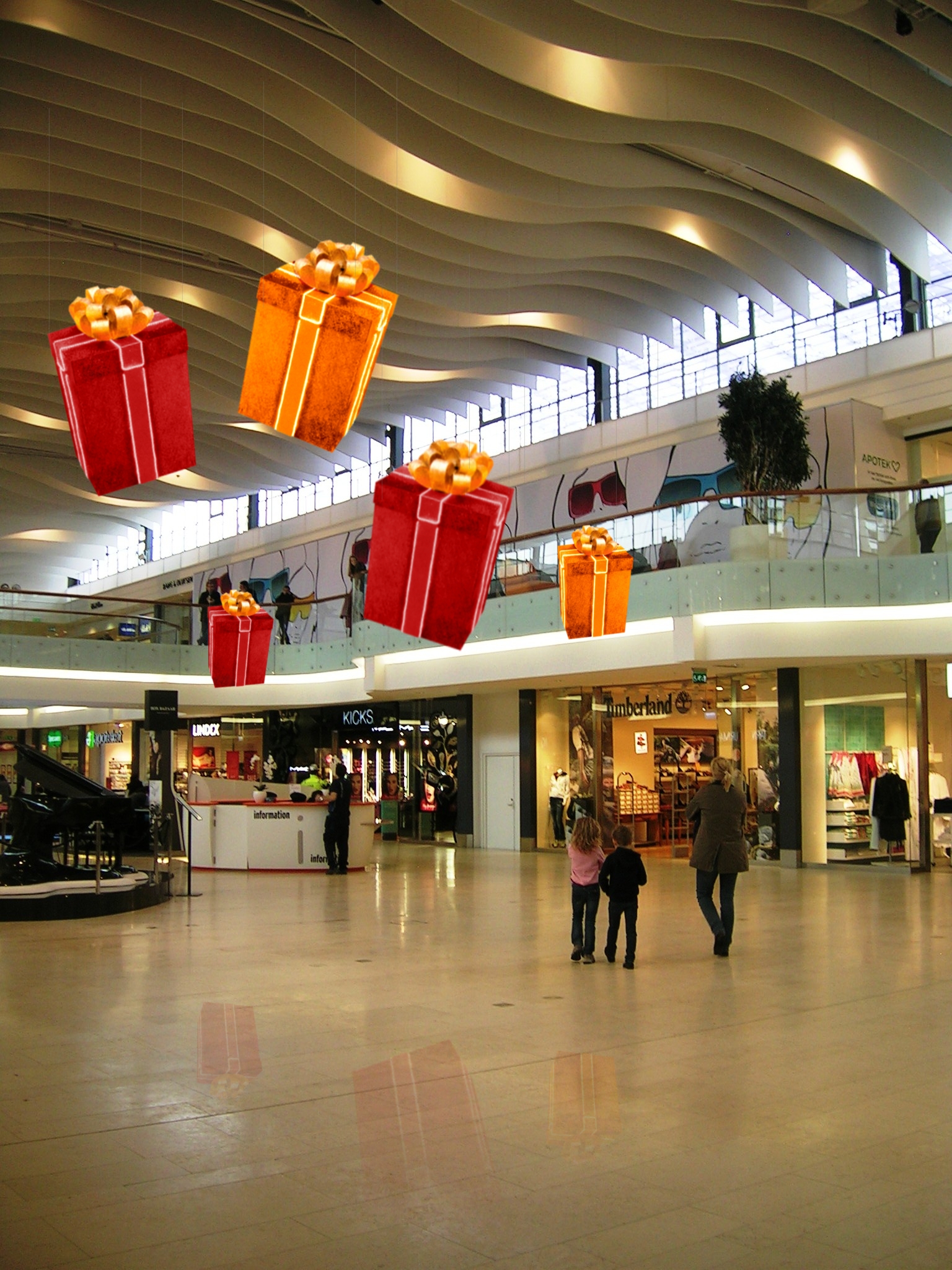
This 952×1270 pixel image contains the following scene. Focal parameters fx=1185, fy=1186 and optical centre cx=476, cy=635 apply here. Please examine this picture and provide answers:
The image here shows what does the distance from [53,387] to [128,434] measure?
16.3 m

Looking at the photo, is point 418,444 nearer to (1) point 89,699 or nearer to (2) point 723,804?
(1) point 89,699

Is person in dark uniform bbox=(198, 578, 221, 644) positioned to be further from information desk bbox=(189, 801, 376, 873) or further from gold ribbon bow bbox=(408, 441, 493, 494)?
gold ribbon bow bbox=(408, 441, 493, 494)

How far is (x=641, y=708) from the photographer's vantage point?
2088cm

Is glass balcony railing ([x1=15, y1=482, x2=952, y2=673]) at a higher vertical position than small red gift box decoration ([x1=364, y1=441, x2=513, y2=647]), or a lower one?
higher

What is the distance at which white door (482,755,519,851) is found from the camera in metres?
22.7

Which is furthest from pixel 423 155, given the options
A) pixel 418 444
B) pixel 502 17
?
pixel 418 444

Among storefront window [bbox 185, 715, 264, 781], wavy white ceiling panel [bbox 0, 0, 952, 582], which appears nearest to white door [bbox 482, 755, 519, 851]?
wavy white ceiling panel [bbox 0, 0, 952, 582]

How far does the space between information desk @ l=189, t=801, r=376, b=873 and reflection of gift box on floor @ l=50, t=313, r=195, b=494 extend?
10.7m

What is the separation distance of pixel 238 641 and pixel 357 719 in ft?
24.9

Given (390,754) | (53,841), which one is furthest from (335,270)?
(390,754)

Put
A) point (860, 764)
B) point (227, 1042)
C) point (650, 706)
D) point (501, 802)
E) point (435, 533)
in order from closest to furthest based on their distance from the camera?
point (227, 1042) < point (435, 533) < point (860, 764) < point (650, 706) < point (501, 802)

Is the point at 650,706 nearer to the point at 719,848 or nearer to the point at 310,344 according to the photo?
the point at 719,848

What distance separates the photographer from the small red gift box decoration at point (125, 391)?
25.8 feet

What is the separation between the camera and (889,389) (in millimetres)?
20359
